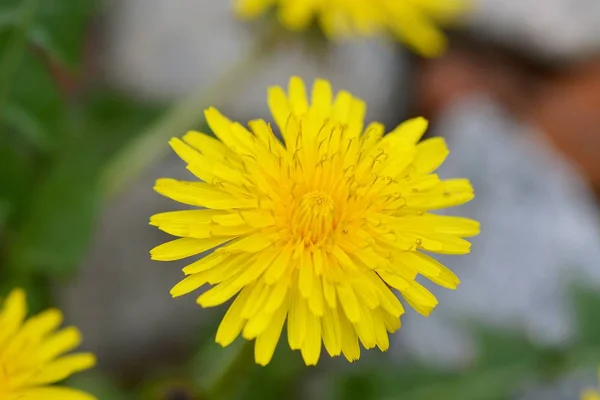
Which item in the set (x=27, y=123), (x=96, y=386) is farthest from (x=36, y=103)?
(x=96, y=386)

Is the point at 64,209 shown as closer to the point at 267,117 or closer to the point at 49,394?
the point at 49,394

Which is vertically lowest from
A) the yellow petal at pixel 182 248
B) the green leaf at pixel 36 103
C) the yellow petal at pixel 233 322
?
the yellow petal at pixel 233 322

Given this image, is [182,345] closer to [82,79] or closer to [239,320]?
[82,79]

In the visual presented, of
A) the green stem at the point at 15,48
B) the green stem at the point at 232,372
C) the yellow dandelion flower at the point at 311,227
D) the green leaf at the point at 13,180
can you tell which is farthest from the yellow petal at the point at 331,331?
the green leaf at the point at 13,180

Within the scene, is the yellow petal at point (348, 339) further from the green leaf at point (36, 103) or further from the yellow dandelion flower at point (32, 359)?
the green leaf at point (36, 103)

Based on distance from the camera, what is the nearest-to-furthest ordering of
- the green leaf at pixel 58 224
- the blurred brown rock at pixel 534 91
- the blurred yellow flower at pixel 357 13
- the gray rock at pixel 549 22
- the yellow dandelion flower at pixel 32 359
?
1. the yellow dandelion flower at pixel 32 359
2. the blurred yellow flower at pixel 357 13
3. the green leaf at pixel 58 224
4. the blurred brown rock at pixel 534 91
5. the gray rock at pixel 549 22

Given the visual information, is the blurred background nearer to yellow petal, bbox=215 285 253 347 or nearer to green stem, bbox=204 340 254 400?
green stem, bbox=204 340 254 400

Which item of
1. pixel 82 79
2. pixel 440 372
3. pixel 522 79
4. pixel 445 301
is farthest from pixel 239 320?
pixel 522 79
